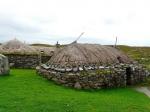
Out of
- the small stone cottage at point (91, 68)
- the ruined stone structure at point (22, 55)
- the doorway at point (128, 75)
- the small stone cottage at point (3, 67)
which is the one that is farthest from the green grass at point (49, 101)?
the ruined stone structure at point (22, 55)

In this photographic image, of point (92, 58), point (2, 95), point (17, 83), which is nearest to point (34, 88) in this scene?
point (17, 83)

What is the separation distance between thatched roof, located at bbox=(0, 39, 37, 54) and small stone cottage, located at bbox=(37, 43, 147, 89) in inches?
376

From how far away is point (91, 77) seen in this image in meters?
26.1

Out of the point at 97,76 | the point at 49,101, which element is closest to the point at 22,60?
the point at 97,76

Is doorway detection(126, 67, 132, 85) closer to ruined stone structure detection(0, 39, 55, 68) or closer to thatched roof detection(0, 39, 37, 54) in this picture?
ruined stone structure detection(0, 39, 55, 68)

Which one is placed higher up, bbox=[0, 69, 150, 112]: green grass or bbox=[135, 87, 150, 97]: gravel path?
bbox=[0, 69, 150, 112]: green grass

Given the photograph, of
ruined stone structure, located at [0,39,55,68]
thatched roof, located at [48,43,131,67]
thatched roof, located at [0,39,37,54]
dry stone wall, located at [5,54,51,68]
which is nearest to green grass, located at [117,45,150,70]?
thatched roof, located at [48,43,131,67]

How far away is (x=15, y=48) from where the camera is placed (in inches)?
1532

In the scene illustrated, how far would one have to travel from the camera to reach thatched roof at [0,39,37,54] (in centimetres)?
3800

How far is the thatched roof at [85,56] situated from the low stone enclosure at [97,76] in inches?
35.3

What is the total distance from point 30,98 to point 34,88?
3186 mm

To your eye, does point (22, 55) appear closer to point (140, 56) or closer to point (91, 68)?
point (91, 68)

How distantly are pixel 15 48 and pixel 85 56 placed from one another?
1285cm

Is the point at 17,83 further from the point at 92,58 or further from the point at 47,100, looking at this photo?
the point at 92,58
